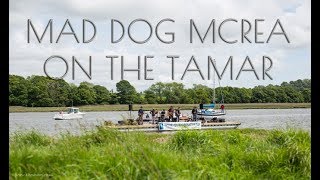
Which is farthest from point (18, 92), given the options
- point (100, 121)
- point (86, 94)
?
point (100, 121)

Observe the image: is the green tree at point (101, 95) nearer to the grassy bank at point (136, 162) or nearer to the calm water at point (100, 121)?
the calm water at point (100, 121)

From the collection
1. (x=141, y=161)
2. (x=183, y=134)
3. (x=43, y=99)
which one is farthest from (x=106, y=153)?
(x=43, y=99)

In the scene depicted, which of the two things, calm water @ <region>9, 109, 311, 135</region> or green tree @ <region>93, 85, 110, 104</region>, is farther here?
green tree @ <region>93, 85, 110, 104</region>

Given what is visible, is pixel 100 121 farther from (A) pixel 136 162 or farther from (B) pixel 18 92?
(B) pixel 18 92

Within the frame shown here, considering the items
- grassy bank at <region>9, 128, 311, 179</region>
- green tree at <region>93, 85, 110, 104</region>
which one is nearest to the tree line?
green tree at <region>93, 85, 110, 104</region>

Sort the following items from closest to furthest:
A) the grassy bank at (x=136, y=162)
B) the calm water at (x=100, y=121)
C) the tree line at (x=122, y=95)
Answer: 1. the grassy bank at (x=136, y=162)
2. the calm water at (x=100, y=121)
3. the tree line at (x=122, y=95)

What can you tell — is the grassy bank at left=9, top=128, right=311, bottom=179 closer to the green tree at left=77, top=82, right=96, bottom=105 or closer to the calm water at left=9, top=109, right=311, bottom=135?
the calm water at left=9, top=109, right=311, bottom=135

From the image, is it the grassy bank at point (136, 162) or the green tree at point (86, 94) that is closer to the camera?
the grassy bank at point (136, 162)

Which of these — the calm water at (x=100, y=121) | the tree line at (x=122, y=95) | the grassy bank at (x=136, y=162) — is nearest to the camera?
the grassy bank at (x=136, y=162)

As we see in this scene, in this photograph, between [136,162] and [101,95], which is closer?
[136,162]

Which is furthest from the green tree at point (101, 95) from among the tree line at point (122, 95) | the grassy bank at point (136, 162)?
the grassy bank at point (136, 162)

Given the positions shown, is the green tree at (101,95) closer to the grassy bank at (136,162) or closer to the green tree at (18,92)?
the green tree at (18,92)

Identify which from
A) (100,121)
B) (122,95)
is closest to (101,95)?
(122,95)
